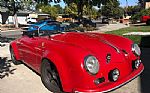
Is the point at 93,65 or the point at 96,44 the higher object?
the point at 96,44

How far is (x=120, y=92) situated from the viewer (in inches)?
195

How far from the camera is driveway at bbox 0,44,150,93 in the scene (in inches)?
206

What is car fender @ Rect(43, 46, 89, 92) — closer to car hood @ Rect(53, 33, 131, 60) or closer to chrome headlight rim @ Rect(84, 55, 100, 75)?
chrome headlight rim @ Rect(84, 55, 100, 75)

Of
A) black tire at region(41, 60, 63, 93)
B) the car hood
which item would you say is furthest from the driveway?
the car hood

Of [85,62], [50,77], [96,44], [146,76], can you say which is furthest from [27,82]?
[146,76]

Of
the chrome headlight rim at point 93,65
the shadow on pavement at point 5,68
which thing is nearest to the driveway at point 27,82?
the shadow on pavement at point 5,68

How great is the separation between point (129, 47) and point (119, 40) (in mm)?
282

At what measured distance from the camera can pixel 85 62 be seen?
13.9 ft

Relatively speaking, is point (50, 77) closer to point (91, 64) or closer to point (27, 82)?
point (27, 82)

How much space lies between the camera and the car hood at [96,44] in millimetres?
4531

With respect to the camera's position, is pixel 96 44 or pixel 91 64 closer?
pixel 91 64

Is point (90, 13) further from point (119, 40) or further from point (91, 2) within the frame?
point (119, 40)

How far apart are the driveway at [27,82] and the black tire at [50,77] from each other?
0.14 meters

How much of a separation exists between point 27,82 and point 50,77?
0.97 meters
